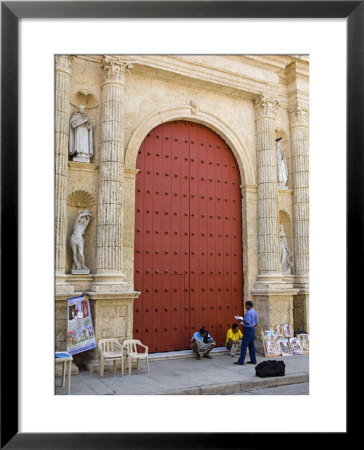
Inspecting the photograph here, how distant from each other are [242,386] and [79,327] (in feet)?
8.20

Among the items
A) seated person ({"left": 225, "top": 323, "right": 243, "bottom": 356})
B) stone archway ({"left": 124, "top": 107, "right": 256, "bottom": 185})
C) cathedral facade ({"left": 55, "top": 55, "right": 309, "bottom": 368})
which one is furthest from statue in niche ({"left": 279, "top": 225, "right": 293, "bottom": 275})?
seated person ({"left": 225, "top": 323, "right": 243, "bottom": 356})

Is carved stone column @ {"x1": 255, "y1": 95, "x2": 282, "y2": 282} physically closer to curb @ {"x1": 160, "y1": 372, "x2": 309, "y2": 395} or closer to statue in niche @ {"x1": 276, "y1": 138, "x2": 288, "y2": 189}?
statue in niche @ {"x1": 276, "y1": 138, "x2": 288, "y2": 189}

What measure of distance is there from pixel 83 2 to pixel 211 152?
5.72m

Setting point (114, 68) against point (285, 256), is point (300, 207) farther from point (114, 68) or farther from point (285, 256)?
point (114, 68)

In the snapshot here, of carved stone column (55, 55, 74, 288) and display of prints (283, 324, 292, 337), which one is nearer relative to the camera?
carved stone column (55, 55, 74, 288)

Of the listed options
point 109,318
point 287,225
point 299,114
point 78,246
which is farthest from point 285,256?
point 78,246

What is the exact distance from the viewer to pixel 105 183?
739cm

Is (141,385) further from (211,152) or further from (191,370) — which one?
(211,152)

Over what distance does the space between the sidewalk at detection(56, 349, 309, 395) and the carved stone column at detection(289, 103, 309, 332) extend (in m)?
1.86

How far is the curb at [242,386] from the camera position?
18.9ft

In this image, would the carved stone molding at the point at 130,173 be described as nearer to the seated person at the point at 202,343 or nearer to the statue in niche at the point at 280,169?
the seated person at the point at 202,343

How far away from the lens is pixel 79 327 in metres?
6.56

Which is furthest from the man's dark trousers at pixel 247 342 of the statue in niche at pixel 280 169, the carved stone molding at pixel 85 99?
the carved stone molding at pixel 85 99

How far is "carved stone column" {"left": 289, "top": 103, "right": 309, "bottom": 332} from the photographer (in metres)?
9.23
